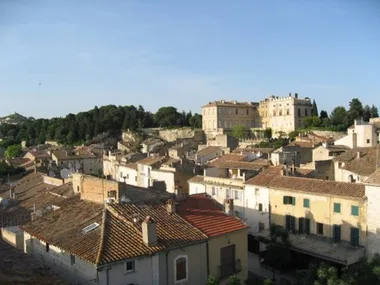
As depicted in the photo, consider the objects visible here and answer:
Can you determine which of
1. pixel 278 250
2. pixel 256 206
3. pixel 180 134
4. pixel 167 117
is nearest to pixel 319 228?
pixel 278 250

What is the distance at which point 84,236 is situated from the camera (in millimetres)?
13430

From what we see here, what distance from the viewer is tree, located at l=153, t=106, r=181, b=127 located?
327 feet

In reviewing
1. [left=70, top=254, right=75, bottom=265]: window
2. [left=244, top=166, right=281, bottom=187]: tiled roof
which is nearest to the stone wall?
[left=244, top=166, right=281, bottom=187]: tiled roof

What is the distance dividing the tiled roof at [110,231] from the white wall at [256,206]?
1118cm

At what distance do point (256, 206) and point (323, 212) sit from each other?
4.59 m

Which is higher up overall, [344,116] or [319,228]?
[344,116]

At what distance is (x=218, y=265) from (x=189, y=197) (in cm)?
350

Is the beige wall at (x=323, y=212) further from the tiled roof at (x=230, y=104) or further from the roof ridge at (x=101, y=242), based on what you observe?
the tiled roof at (x=230, y=104)

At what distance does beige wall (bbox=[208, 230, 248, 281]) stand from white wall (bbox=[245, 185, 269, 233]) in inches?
398

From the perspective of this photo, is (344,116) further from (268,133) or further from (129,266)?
(129,266)

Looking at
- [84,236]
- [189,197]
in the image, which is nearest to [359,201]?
[189,197]

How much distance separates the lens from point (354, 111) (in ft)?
221

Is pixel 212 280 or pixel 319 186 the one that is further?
pixel 319 186

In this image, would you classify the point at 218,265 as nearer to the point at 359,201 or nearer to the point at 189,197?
the point at 189,197
